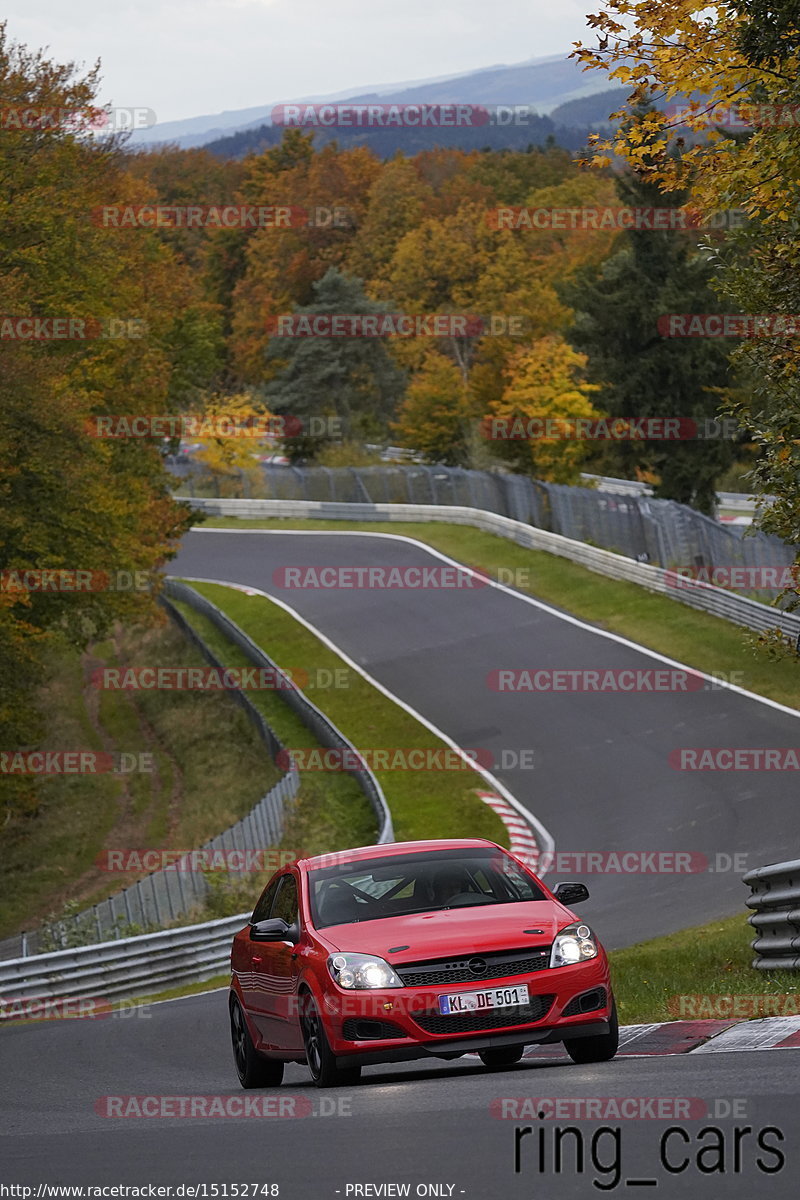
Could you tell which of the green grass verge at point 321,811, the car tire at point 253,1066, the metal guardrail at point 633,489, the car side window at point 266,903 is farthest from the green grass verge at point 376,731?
the metal guardrail at point 633,489

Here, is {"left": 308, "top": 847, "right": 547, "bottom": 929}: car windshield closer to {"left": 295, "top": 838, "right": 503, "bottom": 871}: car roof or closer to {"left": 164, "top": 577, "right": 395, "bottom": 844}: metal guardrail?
{"left": 295, "top": 838, "right": 503, "bottom": 871}: car roof

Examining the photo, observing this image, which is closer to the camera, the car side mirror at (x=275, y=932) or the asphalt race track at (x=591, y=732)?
the car side mirror at (x=275, y=932)

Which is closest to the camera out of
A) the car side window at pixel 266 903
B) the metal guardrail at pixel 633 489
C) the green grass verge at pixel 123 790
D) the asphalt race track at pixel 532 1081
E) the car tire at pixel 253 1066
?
the asphalt race track at pixel 532 1081

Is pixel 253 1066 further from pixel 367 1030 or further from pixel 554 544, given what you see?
pixel 554 544

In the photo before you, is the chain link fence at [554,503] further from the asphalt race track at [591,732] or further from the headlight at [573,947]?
the headlight at [573,947]

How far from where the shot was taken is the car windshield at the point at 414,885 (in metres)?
10.0

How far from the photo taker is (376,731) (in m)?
35.7

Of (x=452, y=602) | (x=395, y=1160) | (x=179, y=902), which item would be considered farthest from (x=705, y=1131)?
(x=452, y=602)

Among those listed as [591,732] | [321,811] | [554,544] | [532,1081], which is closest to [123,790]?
[321,811]

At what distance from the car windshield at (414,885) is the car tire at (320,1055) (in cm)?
61

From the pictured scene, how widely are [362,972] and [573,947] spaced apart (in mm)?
1207

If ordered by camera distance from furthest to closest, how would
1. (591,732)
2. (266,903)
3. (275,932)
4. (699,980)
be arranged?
(591,732)
(699,980)
(266,903)
(275,932)

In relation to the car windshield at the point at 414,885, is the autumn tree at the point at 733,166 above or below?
above

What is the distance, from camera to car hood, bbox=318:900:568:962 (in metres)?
9.13
